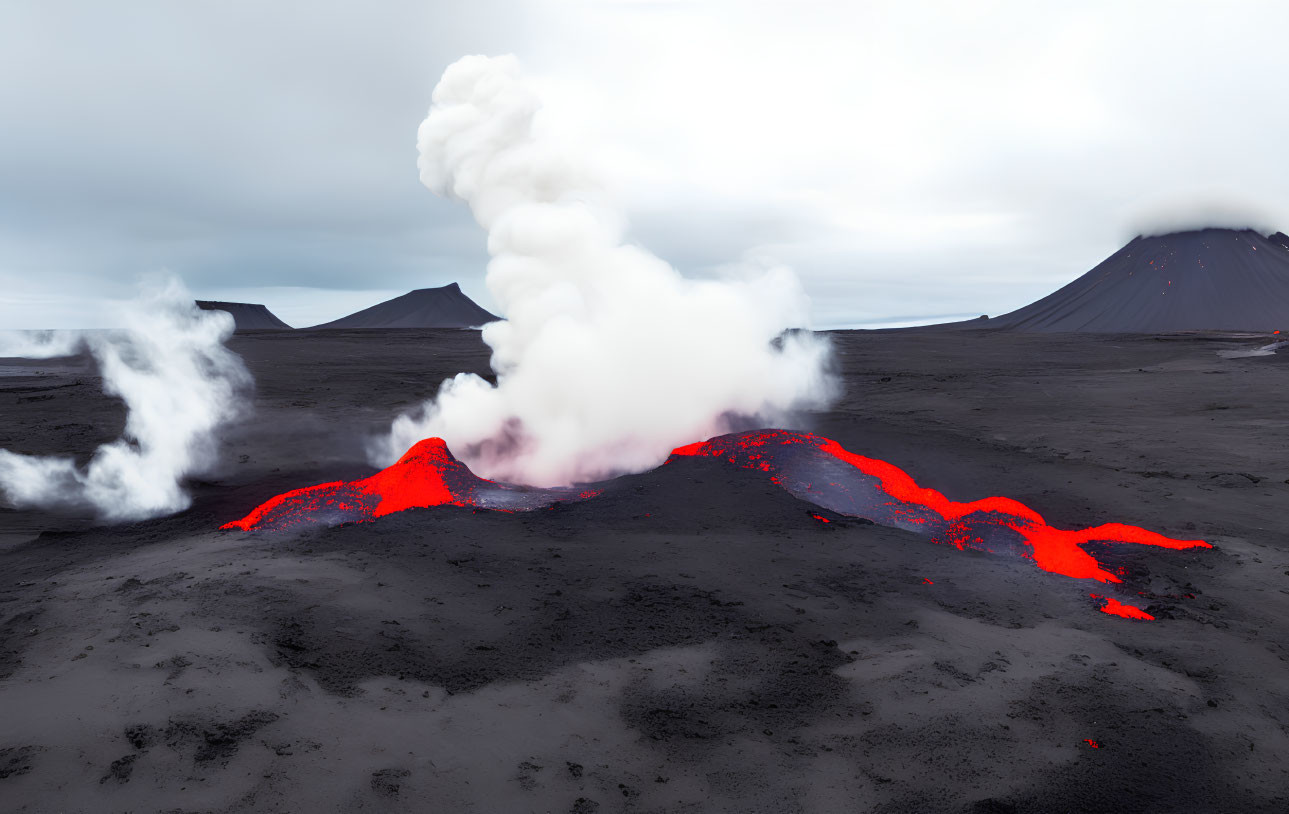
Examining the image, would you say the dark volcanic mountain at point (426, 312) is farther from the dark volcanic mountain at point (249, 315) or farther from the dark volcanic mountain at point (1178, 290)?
the dark volcanic mountain at point (1178, 290)

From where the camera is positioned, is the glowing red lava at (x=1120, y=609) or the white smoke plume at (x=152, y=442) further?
the white smoke plume at (x=152, y=442)

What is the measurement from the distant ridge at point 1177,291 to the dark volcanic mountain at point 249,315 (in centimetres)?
12302

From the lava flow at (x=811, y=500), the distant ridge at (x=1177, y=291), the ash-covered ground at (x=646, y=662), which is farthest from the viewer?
the distant ridge at (x=1177, y=291)

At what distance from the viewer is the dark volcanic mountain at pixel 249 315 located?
124 m

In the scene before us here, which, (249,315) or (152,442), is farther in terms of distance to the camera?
(249,315)

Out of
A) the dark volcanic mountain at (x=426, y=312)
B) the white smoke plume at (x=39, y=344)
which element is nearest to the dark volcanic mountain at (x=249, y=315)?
the dark volcanic mountain at (x=426, y=312)

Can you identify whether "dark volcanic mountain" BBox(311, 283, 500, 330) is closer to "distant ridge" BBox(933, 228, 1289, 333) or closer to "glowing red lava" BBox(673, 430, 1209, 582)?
"distant ridge" BBox(933, 228, 1289, 333)

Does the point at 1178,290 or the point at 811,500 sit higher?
the point at 1178,290

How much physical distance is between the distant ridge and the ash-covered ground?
81.7 meters

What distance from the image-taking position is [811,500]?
35.7 ft

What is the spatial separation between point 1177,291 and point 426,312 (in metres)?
131

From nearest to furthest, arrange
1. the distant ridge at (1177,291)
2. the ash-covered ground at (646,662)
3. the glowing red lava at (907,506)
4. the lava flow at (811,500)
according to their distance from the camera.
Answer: the ash-covered ground at (646,662), the glowing red lava at (907,506), the lava flow at (811,500), the distant ridge at (1177,291)

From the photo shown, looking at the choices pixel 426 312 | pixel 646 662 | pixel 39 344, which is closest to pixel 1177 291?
pixel 646 662

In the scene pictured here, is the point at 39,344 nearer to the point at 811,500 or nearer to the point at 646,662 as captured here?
the point at 811,500
